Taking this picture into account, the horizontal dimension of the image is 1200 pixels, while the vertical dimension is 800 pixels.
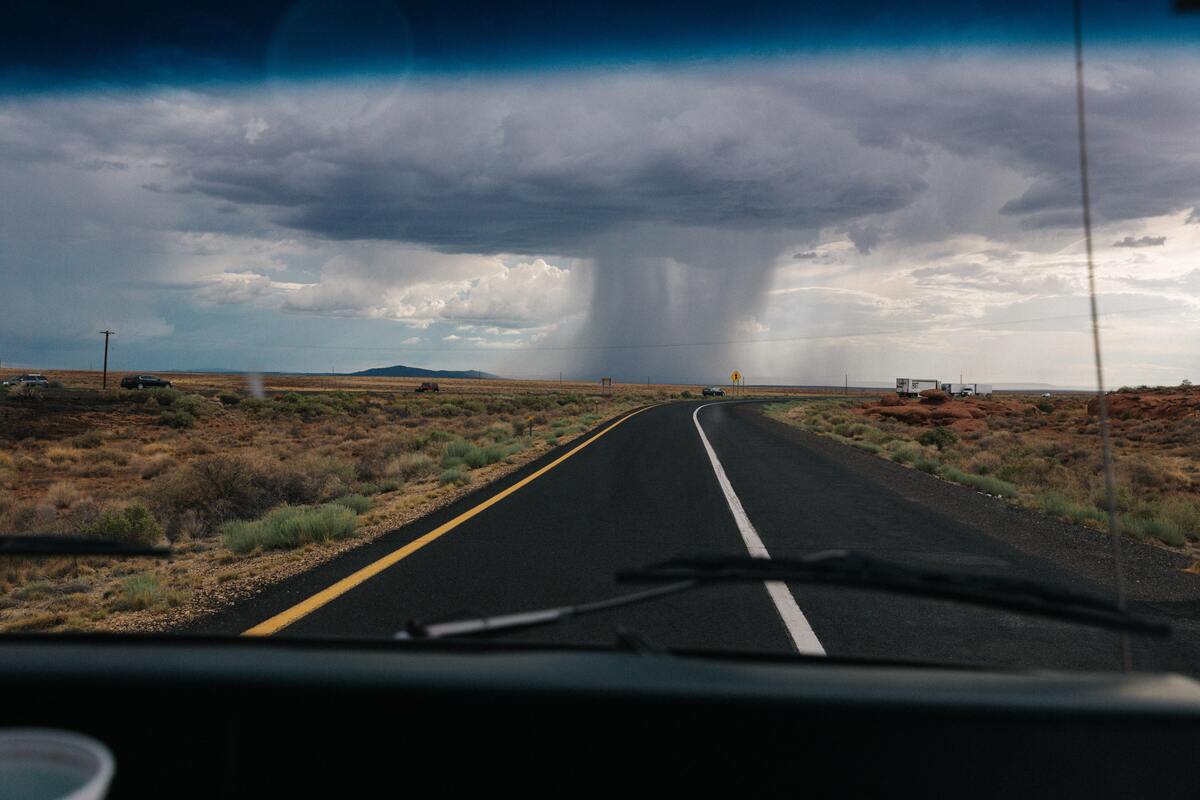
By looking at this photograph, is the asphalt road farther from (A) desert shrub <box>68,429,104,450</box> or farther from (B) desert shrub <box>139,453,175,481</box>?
(A) desert shrub <box>68,429,104,450</box>

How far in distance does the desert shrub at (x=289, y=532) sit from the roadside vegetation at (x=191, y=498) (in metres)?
0.02

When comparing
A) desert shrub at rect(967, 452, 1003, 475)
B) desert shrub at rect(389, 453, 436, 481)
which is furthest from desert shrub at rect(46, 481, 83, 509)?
desert shrub at rect(967, 452, 1003, 475)

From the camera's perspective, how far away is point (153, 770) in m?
1.98

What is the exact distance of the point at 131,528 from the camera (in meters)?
10.2

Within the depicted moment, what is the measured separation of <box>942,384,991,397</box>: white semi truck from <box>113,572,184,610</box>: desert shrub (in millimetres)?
114880

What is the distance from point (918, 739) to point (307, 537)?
28.2 ft

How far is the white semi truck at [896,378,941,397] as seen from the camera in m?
97.5

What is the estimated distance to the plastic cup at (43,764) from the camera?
4.97ft

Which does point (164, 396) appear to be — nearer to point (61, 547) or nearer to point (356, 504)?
point (356, 504)

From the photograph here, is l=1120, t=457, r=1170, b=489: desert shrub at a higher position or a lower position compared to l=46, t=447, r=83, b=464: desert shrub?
lower

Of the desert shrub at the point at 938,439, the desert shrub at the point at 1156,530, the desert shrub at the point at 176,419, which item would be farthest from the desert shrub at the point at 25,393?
the desert shrub at the point at 1156,530

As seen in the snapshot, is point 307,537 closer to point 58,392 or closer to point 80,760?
point 80,760

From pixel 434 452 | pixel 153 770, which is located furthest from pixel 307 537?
pixel 434 452

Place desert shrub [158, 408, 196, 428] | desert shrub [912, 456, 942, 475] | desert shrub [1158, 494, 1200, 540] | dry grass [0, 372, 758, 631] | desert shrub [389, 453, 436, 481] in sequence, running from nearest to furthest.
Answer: dry grass [0, 372, 758, 631] < desert shrub [1158, 494, 1200, 540] < desert shrub [389, 453, 436, 481] < desert shrub [912, 456, 942, 475] < desert shrub [158, 408, 196, 428]
